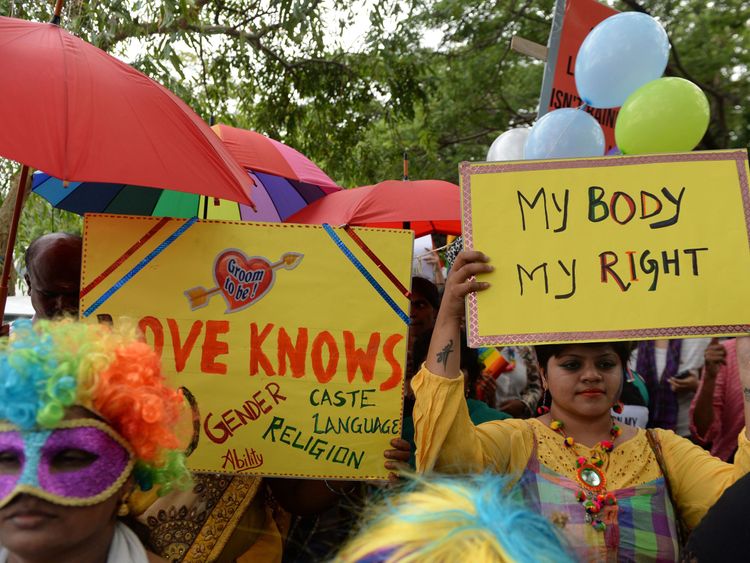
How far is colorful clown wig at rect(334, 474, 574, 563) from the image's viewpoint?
108cm

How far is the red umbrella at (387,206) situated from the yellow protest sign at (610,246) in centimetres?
236

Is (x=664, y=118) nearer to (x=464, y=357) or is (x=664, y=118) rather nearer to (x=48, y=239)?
(x=464, y=357)


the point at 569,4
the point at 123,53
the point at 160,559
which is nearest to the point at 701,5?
the point at 569,4

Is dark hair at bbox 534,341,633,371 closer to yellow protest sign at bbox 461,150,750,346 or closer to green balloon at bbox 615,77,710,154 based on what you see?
yellow protest sign at bbox 461,150,750,346

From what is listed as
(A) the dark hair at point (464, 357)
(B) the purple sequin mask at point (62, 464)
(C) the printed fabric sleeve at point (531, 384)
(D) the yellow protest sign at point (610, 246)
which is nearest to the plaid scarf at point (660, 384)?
(C) the printed fabric sleeve at point (531, 384)

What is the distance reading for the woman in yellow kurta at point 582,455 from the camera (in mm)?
2191

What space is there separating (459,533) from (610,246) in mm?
1409

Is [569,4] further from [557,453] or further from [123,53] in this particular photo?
[123,53]

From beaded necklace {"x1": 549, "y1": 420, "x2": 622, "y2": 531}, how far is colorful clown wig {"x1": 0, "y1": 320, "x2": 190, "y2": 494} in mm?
1121

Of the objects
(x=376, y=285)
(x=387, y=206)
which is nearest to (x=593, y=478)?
(x=376, y=285)

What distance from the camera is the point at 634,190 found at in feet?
7.64

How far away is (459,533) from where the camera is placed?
111 centimetres

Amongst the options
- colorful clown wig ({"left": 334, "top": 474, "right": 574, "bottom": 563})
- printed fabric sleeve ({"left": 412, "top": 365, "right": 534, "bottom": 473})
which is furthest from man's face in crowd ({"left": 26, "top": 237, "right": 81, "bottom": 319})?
colorful clown wig ({"left": 334, "top": 474, "right": 574, "bottom": 563})

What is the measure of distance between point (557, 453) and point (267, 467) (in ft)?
3.10
